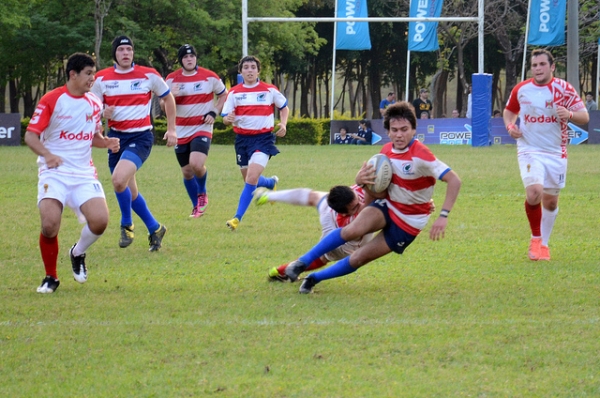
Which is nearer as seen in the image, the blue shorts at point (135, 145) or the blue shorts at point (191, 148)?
the blue shorts at point (135, 145)

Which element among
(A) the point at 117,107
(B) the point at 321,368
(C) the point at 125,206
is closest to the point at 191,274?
(C) the point at 125,206

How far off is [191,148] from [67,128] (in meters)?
4.73

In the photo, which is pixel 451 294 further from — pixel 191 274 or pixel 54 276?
pixel 54 276

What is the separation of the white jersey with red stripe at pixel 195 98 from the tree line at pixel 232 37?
28.7 m

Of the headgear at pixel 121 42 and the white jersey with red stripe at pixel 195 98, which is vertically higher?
the headgear at pixel 121 42

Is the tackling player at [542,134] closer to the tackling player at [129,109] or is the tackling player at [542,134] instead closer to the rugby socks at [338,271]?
the rugby socks at [338,271]

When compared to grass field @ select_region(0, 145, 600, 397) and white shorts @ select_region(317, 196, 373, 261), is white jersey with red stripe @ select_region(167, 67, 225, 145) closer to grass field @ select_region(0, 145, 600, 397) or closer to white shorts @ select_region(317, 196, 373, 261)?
grass field @ select_region(0, 145, 600, 397)

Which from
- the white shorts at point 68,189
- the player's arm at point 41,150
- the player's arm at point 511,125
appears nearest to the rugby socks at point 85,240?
the white shorts at point 68,189

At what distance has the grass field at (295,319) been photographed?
486 centimetres

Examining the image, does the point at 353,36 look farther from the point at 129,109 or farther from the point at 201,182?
the point at 129,109

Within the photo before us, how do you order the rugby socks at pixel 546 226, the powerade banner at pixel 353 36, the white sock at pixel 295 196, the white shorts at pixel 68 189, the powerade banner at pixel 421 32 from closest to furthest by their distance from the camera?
the white shorts at pixel 68 189, the white sock at pixel 295 196, the rugby socks at pixel 546 226, the powerade banner at pixel 421 32, the powerade banner at pixel 353 36

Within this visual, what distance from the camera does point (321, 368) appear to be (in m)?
5.07

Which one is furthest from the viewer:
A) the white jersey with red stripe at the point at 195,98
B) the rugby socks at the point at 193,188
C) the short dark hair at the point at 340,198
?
the rugby socks at the point at 193,188

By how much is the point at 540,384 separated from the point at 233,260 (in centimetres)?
450
